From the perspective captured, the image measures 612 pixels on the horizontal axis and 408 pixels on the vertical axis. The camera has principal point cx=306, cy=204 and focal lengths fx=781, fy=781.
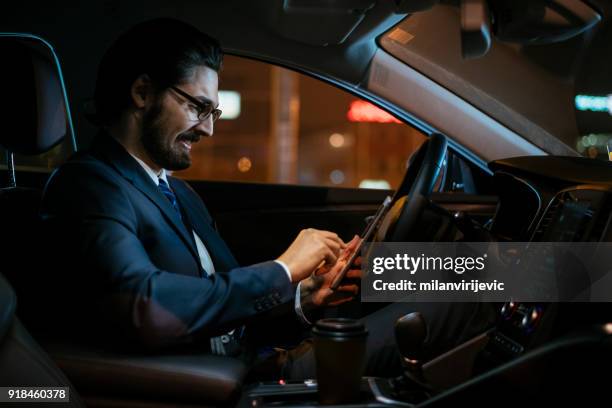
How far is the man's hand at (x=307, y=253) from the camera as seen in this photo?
1.76 m

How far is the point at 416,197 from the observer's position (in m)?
1.87

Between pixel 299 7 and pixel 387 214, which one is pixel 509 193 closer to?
pixel 387 214

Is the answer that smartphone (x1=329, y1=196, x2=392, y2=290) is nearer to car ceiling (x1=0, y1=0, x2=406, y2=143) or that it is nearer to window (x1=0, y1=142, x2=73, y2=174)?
car ceiling (x1=0, y1=0, x2=406, y2=143)

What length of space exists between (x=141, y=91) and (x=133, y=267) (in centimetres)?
53

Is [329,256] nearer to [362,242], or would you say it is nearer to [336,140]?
[362,242]

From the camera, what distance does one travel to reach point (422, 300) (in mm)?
2047

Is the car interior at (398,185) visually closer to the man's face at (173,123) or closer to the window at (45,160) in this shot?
the window at (45,160)

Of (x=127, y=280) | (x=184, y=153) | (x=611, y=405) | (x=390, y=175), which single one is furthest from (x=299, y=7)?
(x=390, y=175)

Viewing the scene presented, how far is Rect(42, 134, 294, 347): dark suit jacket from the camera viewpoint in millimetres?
1545

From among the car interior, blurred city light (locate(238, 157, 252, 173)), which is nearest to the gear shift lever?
the car interior

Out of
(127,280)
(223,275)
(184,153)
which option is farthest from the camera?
(184,153)

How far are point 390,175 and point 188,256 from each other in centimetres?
2649

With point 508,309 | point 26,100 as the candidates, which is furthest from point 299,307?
point 26,100

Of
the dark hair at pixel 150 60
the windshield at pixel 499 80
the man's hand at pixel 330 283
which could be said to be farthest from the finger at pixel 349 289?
the windshield at pixel 499 80
